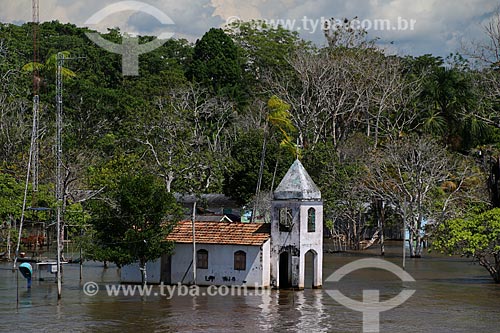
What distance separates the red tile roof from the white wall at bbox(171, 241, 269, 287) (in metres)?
0.26

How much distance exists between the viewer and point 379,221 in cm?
7456

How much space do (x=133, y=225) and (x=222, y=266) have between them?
17.2ft

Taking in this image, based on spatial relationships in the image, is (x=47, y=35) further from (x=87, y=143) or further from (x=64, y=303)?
(x=64, y=303)

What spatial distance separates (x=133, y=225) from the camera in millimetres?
47875

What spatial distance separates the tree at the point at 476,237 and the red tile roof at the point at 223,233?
10.0 meters

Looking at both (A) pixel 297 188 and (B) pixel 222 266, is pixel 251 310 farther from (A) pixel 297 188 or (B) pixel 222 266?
(A) pixel 297 188

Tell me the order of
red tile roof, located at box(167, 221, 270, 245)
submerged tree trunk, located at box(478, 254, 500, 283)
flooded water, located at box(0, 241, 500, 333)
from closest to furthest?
1. flooded water, located at box(0, 241, 500, 333)
2. red tile roof, located at box(167, 221, 270, 245)
3. submerged tree trunk, located at box(478, 254, 500, 283)

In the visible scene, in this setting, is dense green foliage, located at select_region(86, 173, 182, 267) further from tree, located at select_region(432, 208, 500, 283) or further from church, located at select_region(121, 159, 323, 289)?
tree, located at select_region(432, 208, 500, 283)

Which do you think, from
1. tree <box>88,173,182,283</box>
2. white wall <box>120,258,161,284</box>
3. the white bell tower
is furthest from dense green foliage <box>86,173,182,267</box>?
the white bell tower

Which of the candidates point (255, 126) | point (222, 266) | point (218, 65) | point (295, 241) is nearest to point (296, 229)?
point (295, 241)

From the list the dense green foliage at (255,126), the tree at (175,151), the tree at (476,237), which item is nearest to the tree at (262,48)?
the dense green foliage at (255,126)

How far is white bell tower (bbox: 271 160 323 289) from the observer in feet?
163

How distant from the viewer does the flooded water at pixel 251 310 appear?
39.7 meters

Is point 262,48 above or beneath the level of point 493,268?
above
